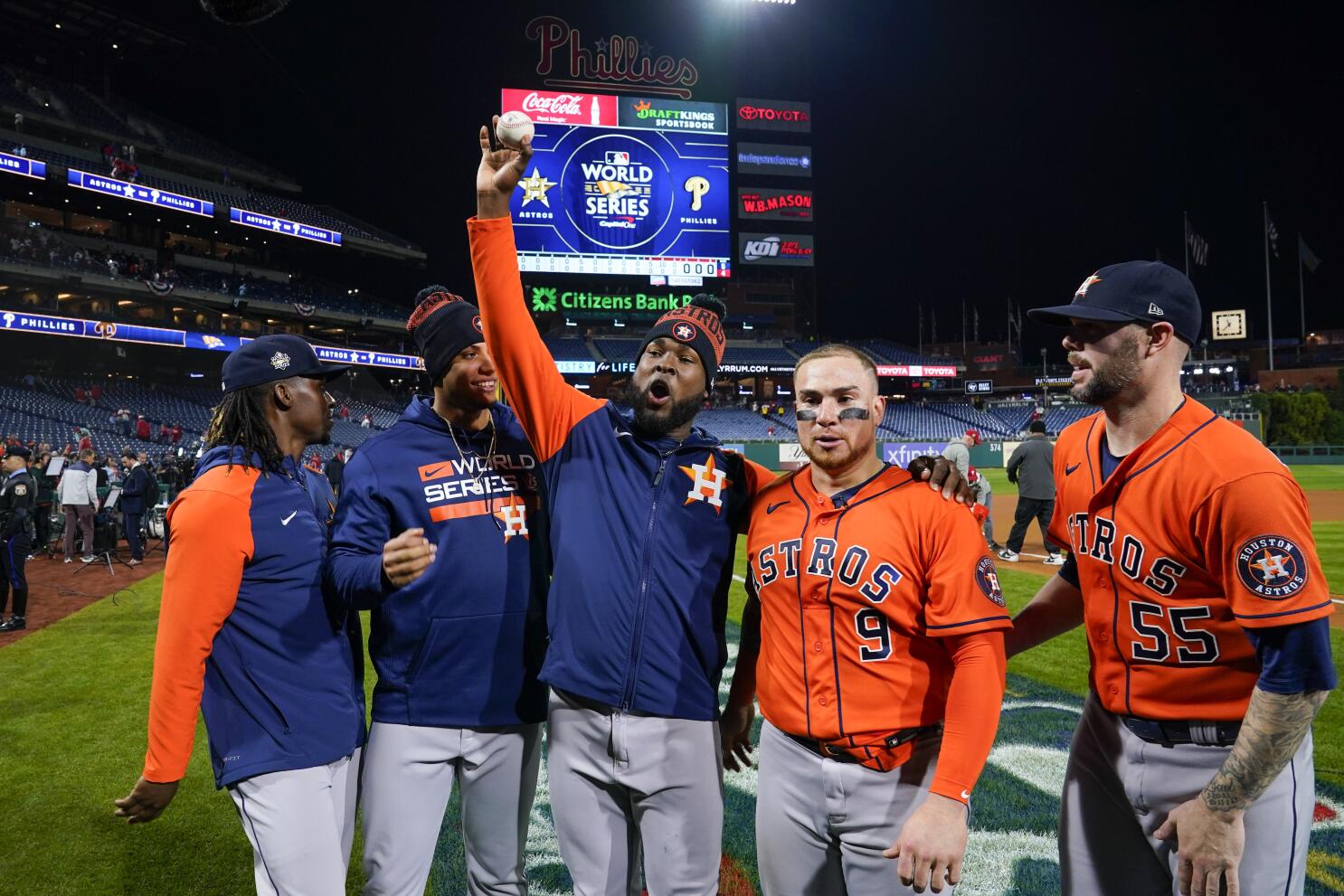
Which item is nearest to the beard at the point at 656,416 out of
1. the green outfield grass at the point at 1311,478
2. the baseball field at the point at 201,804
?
the baseball field at the point at 201,804

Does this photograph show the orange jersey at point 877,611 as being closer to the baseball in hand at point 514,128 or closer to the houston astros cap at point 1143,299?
the houston astros cap at point 1143,299

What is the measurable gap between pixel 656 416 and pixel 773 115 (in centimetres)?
5620

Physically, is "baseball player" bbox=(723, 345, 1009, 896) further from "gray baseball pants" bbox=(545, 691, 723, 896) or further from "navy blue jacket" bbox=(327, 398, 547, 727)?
"navy blue jacket" bbox=(327, 398, 547, 727)

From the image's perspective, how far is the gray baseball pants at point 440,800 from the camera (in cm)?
246

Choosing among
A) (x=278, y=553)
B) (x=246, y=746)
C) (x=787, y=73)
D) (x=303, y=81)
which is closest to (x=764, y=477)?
(x=278, y=553)

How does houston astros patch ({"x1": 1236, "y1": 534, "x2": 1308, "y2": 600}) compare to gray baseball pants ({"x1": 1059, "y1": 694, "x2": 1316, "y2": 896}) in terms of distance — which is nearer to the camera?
houston astros patch ({"x1": 1236, "y1": 534, "x2": 1308, "y2": 600})

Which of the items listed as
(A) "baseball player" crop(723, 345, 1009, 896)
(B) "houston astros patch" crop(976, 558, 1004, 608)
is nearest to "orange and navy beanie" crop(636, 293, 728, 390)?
(A) "baseball player" crop(723, 345, 1009, 896)

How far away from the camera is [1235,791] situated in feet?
6.11

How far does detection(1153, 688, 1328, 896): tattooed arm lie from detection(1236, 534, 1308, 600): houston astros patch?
0.24 meters

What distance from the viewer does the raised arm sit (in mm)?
2512

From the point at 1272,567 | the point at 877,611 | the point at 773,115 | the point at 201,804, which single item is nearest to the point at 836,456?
the point at 877,611

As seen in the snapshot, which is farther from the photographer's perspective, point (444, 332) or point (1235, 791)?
point (444, 332)

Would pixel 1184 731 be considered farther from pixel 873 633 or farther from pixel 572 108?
pixel 572 108

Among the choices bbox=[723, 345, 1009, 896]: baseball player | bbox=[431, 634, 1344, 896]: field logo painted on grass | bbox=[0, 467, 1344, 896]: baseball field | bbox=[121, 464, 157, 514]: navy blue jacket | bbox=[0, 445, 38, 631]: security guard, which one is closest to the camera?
bbox=[723, 345, 1009, 896]: baseball player
